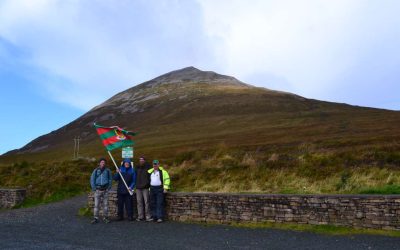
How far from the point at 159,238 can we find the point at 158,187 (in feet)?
10.2

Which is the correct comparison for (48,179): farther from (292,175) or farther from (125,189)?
(292,175)

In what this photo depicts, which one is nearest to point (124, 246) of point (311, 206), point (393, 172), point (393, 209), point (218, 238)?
point (218, 238)

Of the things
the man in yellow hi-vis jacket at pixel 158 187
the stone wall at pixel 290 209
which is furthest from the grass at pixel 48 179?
the stone wall at pixel 290 209

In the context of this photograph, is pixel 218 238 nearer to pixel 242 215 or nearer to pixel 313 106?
pixel 242 215

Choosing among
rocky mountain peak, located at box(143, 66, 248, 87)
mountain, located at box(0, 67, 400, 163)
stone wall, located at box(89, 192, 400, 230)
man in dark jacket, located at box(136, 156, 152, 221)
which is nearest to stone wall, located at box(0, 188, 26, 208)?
man in dark jacket, located at box(136, 156, 152, 221)

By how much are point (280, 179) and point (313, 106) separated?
6237 centimetres

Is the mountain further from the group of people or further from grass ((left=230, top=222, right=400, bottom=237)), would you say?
grass ((left=230, top=222, right=400, bottom=237))

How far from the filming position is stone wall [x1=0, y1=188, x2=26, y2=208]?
20656 millimetres

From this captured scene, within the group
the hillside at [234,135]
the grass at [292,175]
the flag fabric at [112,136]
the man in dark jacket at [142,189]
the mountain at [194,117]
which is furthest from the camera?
the mountain at [194,117]

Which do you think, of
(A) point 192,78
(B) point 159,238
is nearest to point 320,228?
(B) point 159,238

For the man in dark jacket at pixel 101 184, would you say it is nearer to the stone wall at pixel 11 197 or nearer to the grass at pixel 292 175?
the grass at pixel 292 175

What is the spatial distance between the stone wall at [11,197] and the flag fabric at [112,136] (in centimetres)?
775

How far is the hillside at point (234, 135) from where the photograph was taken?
1978 centimetres

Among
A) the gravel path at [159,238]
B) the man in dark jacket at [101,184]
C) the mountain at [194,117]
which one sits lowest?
the gravel path at [159,238]
